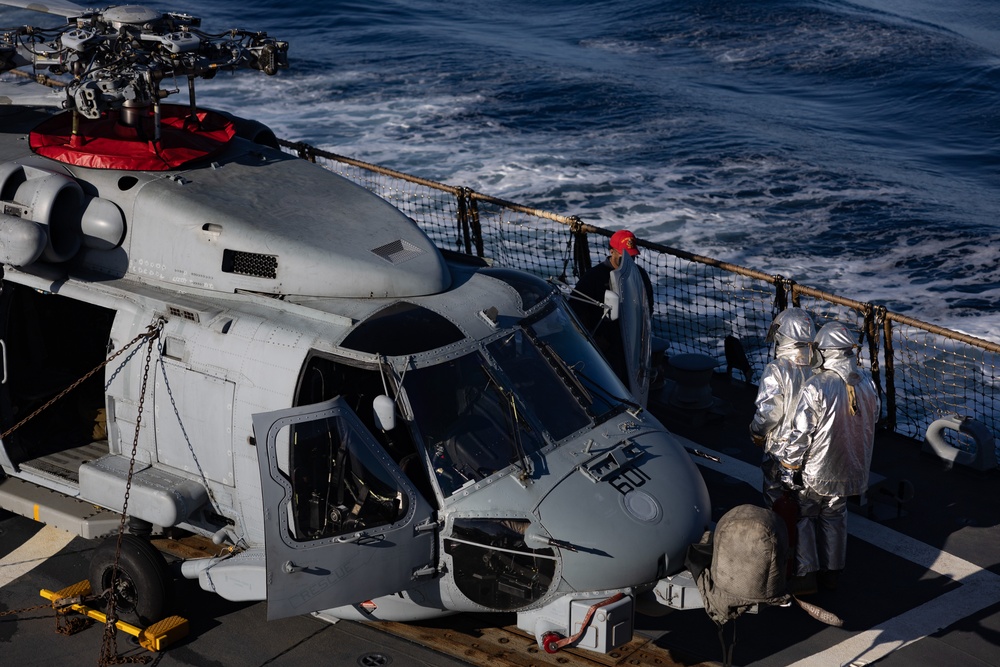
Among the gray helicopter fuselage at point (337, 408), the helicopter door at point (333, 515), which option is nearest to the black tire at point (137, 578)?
the gray helicopter fuselage at point (337, 408)

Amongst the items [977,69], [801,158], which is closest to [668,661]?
[801,158]

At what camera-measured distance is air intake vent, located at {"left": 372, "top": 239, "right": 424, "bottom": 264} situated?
8.12m

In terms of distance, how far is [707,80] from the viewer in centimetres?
2931

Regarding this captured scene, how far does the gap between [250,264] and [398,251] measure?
1.07 metres

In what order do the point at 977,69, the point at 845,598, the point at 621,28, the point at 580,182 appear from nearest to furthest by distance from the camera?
the point at 845,598
the point at 580,182
the point at 977,69
the point at 621,28

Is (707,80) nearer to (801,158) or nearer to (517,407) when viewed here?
(801,158)

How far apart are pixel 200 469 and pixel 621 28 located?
27218 mm

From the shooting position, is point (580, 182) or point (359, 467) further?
point (580, 182)

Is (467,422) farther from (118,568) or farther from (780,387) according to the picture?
(118,568)

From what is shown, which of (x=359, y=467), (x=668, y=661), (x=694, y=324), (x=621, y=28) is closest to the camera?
(x=359, y=467)

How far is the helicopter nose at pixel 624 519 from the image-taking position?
6984mm

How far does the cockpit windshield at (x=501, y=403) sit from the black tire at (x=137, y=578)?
2.33 meters

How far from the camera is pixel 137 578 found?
26.2ft

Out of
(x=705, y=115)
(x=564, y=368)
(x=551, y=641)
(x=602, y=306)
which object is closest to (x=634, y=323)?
(x=602, y=306)
